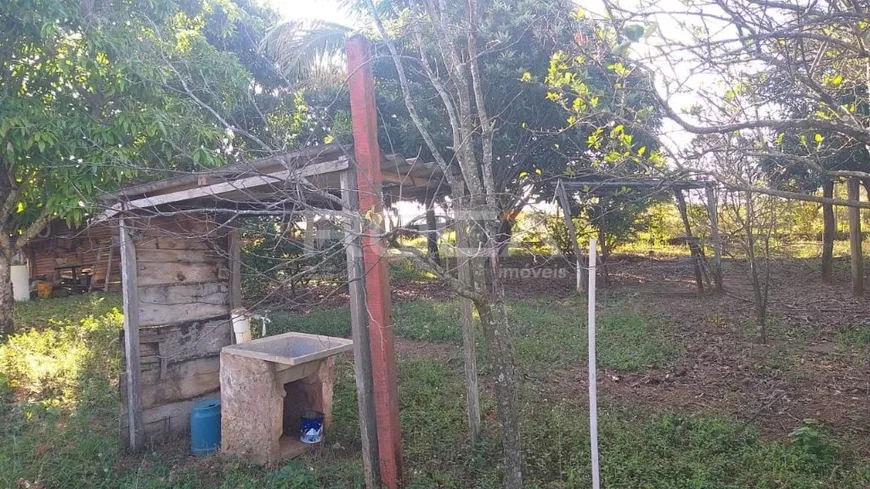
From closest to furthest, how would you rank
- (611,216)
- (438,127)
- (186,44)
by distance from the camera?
(186,44) → (438,127) → (611,216)

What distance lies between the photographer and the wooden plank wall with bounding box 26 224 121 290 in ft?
38.9

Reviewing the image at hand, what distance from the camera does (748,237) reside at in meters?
5.52

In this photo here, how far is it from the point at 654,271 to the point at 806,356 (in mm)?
6892

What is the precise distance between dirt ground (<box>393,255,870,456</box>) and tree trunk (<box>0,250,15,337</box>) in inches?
206

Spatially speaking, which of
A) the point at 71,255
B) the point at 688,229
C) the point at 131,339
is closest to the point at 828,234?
the point at 688,229

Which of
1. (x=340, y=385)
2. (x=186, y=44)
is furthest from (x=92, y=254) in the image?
(x=340, y=385)

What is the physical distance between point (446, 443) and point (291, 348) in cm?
163

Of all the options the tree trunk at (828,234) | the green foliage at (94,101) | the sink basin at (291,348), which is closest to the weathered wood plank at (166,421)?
the sink basin at (291,348)

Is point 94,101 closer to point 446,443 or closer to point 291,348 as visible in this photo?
point 291,348

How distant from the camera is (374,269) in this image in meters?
2.91

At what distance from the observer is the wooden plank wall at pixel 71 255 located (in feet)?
38.9

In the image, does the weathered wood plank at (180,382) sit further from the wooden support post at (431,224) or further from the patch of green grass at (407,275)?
the patch of green grass at (407,275)

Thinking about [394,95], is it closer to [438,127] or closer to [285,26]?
[438,127]

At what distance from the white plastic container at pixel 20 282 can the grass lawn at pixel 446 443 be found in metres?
→ 5.92
